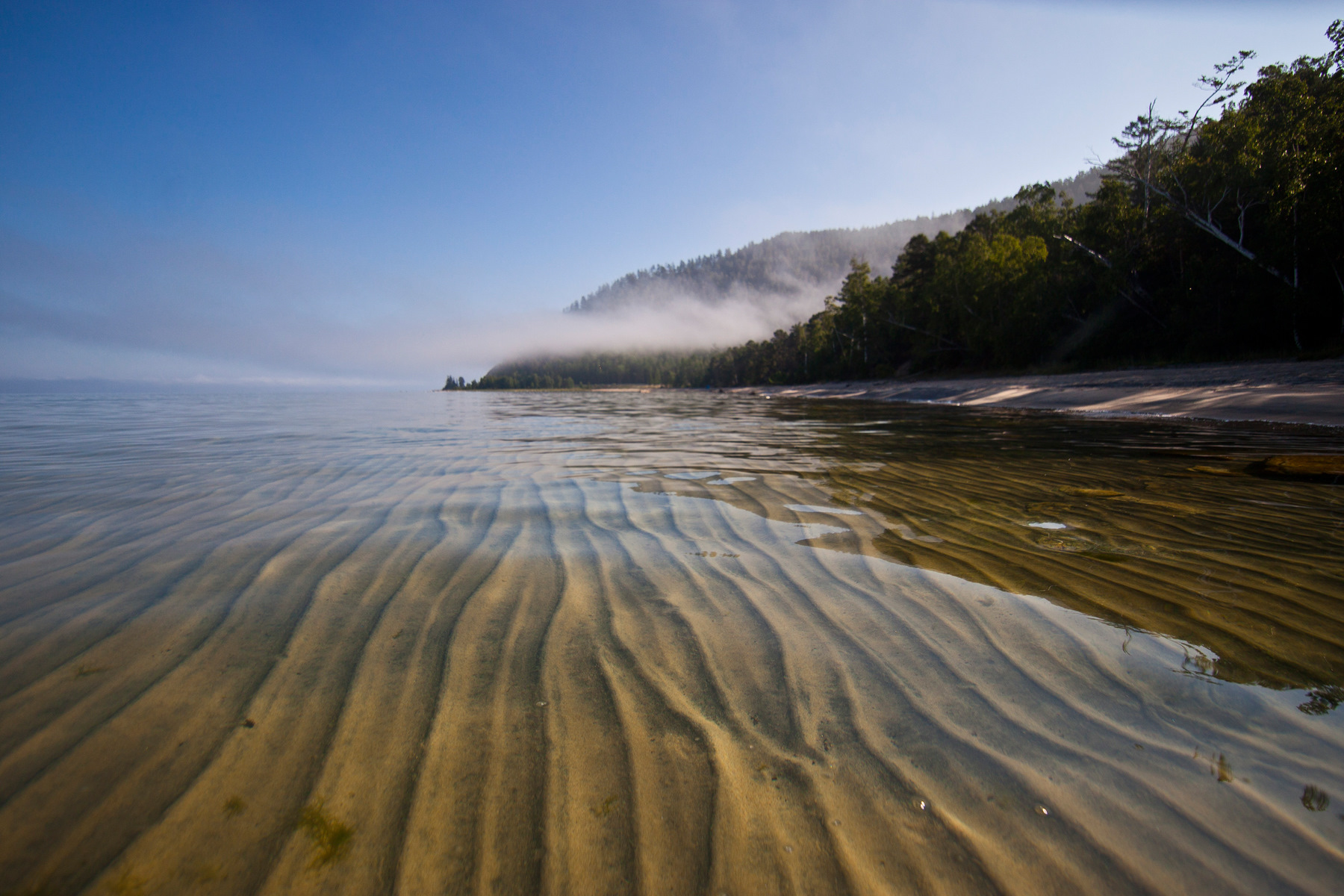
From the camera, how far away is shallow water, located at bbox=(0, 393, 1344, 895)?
1406 mm

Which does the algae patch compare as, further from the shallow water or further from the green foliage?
the green foliage

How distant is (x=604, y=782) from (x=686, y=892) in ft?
1.34

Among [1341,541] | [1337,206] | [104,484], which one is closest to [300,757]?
[1341,541]

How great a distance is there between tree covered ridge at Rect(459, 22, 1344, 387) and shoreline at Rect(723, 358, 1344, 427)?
407 centimetres

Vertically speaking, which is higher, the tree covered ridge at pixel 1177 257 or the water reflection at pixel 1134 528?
the tree covered ridge at pixel 1177 257

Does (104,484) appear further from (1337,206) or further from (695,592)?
(1337,206)

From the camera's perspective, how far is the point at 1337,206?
66.8 ft

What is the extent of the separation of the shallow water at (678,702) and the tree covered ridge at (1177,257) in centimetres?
2751

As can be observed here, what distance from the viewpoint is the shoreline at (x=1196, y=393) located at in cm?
1334

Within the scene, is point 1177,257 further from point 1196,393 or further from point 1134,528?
point 1134,528

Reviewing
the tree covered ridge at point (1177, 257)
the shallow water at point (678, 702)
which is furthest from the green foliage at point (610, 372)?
the shallow water at point (678, 702)

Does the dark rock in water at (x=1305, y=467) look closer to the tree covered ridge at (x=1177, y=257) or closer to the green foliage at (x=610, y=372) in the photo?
the tree covered ridge at (x=1177, y=257)

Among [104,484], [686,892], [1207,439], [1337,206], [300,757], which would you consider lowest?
[1207,439]

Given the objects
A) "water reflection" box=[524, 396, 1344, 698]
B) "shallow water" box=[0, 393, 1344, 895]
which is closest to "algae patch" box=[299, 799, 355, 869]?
"shallow water" box=[0, 393, 1344, 895]
